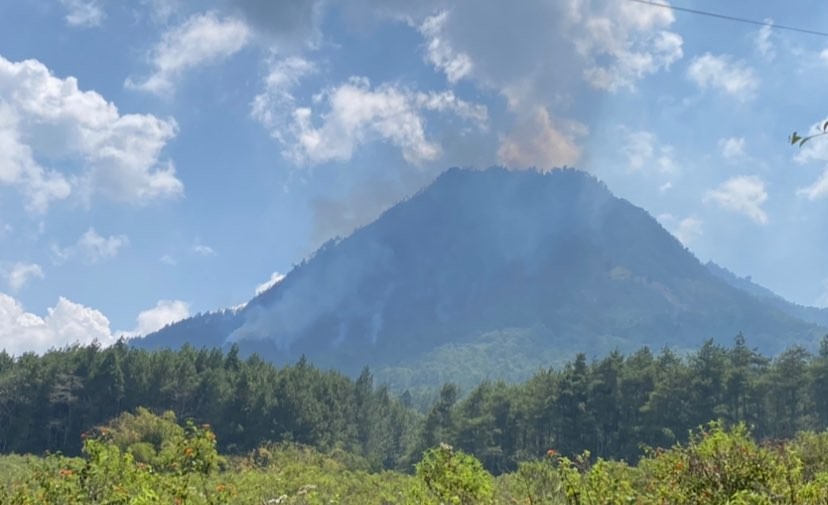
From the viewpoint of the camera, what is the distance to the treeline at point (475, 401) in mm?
57719

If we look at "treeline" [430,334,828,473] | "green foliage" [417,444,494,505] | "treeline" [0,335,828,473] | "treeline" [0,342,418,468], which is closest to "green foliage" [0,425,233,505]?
"green foliage" [417,444,494,505]

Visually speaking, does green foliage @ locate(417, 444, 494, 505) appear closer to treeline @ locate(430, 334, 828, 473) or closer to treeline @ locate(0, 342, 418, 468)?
treeline @ locate(430, 334, 828, 473)

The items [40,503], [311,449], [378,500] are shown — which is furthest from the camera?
[311,449]

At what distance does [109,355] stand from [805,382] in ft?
225

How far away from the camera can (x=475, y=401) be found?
77.8m

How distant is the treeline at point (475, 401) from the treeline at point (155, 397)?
0.13m

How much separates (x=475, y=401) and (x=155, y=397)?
36.2 metres

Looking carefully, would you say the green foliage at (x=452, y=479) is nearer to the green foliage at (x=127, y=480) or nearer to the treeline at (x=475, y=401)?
the green foliage at (x=127, y=480)

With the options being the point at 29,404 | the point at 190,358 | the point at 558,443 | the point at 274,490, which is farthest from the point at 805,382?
the point at 29,404

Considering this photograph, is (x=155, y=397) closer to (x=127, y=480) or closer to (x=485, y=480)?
(x=127, y=480)

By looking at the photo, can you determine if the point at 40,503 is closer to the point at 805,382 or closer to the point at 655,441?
the point at 655,441

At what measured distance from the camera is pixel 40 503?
9.59m

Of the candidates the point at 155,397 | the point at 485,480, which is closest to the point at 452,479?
the point at 485,480

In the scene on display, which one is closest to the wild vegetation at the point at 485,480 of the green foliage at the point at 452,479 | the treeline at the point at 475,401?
the green foliage at the point at 452,479
